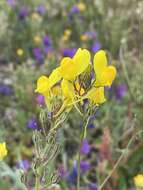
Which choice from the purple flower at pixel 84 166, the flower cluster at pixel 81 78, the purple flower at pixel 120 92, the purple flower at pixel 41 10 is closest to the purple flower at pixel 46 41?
the purple flower at pixel 41 10

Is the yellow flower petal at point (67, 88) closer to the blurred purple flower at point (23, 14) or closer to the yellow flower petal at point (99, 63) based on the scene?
the yellow flower petal at point (99, 63)

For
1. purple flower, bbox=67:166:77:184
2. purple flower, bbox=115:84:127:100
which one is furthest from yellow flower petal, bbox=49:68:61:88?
purple flower, bbox=115:84:127:100

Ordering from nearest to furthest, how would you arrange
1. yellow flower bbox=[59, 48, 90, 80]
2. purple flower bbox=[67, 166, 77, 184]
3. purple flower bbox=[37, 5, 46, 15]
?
yellow flower bbox=[59, 48, 90, 80] → purple flower bbox=[67, 166, 77, 184] → purple flower bbox=[37, 5, 46, 15]

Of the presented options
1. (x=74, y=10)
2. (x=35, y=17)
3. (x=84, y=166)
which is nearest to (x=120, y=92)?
(x=84, y=166)

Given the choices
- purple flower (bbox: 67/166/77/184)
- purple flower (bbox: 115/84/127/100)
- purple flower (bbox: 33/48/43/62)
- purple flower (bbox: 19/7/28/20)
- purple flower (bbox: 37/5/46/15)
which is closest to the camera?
purple flower (bbox: 67/166/77/184)

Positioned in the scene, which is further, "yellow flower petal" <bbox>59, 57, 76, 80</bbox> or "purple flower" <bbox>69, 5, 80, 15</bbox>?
"purple flower" <bbox>69, 5, 80, 15</bbox>

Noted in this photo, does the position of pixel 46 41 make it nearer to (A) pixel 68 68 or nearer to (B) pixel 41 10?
(B) pixel 41 10

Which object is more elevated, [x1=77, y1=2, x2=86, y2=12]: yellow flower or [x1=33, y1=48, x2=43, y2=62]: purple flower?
[x1=77, y1=2, x2=86, y2=12]: yellow flower

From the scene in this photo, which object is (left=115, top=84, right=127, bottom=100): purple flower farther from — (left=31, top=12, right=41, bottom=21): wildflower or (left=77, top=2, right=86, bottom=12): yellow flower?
(left=77, top=2, right=86, bottom=12): yellow flower

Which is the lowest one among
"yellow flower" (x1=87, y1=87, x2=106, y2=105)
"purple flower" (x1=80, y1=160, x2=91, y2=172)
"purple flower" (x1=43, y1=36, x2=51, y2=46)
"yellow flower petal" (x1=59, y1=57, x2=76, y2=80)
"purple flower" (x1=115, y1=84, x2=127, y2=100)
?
"purple flower" (x1=80, y1=160, x2=91, y2=172)

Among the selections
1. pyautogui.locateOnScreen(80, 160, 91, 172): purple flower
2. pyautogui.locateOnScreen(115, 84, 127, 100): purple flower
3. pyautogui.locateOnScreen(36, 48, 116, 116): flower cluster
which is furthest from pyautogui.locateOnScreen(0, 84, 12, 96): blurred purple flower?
pyautogui.locateOnScreen(36, 48, 116, 116): flower cluster
